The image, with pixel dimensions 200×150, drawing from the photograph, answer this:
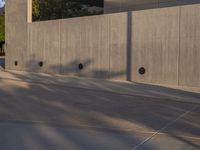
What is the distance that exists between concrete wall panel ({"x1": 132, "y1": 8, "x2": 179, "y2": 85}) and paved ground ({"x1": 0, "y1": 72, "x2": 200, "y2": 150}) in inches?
57.8

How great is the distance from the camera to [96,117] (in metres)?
10.6

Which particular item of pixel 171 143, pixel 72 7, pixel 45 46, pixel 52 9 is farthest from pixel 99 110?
pixel 72 7

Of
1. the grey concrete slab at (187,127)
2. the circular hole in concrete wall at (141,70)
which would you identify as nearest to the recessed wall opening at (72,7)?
the circular hole in concrete wall at (141,70)

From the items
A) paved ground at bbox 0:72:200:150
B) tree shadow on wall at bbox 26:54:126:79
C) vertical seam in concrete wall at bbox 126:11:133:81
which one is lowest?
paved ground at bbox 0:72:200:150

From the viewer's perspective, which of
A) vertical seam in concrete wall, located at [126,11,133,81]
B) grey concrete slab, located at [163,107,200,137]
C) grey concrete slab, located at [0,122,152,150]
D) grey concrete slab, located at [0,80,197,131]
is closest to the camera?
grey concrete slab, located at [0,122,152,150]

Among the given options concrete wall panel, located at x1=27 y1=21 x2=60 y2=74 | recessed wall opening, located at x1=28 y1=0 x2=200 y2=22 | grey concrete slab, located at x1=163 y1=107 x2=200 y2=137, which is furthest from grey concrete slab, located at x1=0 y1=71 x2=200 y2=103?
recessed wall opening, located at x1=28 y1=0 x2=200 y2=22

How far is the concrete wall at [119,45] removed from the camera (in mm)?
17623

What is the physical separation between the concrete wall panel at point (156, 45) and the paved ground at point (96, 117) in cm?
147

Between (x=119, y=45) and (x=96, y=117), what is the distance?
9.61 metres

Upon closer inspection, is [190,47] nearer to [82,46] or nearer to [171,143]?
[82,46]

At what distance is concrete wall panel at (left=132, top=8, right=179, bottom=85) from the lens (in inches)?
707

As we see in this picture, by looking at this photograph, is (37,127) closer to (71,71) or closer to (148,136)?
(148,136)

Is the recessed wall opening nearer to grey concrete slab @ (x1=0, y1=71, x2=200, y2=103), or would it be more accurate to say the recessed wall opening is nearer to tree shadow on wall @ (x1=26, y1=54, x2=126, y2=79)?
tree shadow on wall @ (x1=26, y1=54, x2=126, y2=79)

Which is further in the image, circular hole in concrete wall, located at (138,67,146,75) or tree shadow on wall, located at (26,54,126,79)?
tree shadow on wall, located at (26,54,126,79)
